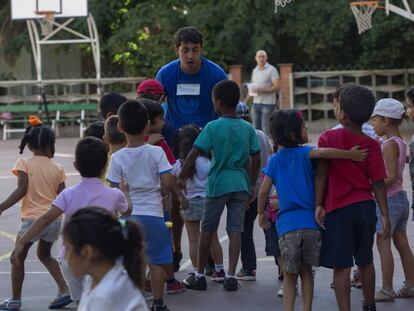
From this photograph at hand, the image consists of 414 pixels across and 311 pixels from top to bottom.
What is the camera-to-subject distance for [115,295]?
3.94m

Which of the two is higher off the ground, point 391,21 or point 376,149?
point 391,21

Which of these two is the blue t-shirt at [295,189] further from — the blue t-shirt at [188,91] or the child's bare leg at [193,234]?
the blue t-shirt at [188,91]

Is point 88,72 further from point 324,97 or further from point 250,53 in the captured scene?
point 324,97

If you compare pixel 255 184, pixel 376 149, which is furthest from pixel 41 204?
pixel 376 149

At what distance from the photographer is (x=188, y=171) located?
Result: 327 inches

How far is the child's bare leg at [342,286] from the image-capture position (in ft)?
22.4

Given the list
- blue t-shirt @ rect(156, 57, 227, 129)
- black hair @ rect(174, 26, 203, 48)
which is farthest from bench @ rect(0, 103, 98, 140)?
black hair @ rect(174, 26, 203, 48)

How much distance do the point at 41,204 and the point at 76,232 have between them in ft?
12.9

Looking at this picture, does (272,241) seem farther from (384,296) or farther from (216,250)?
(384,296)

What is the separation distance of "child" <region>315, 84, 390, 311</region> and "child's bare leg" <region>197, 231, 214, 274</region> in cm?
169

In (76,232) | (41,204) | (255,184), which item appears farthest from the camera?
(255,184)

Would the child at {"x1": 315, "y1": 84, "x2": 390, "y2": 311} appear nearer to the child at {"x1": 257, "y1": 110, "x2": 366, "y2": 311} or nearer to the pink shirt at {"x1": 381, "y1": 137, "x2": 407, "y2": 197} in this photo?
the child at {"x1": 257, "y1": 110, "x2": 366, "y2": 311}

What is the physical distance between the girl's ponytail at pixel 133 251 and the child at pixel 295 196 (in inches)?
110

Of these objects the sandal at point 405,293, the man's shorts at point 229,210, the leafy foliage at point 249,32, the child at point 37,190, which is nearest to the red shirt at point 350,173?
the sandal at point 405,293
